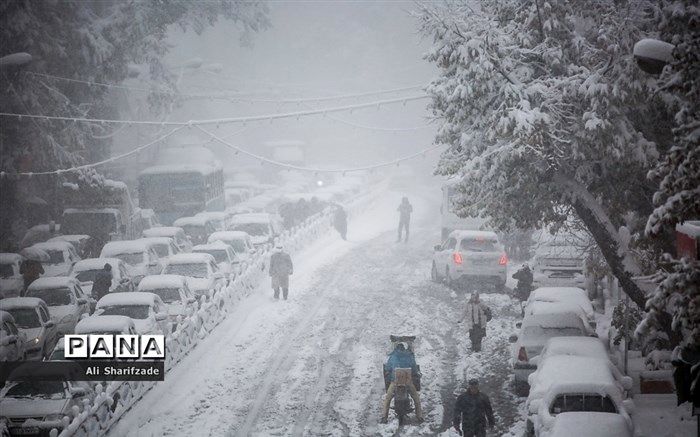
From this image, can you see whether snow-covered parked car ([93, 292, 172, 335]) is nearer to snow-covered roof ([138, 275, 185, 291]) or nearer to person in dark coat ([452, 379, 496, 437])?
snow-covered roof ([138, 275, 185, 291])

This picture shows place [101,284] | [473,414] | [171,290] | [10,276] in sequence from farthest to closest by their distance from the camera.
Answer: [10,276] < [101,284] < [171,290] < [473,414]

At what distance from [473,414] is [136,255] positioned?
1532cm

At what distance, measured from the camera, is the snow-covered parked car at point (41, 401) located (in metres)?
11.6

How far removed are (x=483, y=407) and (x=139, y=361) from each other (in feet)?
23.1

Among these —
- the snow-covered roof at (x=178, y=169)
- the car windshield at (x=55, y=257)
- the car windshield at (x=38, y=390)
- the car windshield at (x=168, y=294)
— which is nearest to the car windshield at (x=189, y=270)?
the car windshield at (x=168, y=294)

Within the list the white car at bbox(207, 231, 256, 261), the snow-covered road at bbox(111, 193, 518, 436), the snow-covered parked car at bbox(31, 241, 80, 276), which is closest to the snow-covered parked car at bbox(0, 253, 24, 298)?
the snow-covered parked car at bbox(31, 241, 80, 276)

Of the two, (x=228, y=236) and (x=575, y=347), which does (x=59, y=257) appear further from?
(x=575, y=347)

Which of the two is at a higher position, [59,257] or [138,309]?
[59,257]

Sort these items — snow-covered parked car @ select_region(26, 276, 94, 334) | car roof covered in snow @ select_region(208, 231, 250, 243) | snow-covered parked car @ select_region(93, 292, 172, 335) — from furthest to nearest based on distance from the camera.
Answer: car roof covered in snow @ select_region(208, 231, 250, 243), snow-covered parked car @ select_region(26, 276, 94, 334), snow-covered parked car @ select_region(93, 292, 172, 335)

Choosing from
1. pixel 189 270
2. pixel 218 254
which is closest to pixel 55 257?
pixel 218 254

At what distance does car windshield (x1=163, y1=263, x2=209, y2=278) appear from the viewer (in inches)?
834

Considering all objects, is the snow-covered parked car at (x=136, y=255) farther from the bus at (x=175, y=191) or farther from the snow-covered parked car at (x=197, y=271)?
the bus at (x=175, y=191)

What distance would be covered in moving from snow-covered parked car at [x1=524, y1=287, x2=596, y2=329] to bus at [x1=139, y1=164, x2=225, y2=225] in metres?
22.3

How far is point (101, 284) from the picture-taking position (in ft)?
66.0
